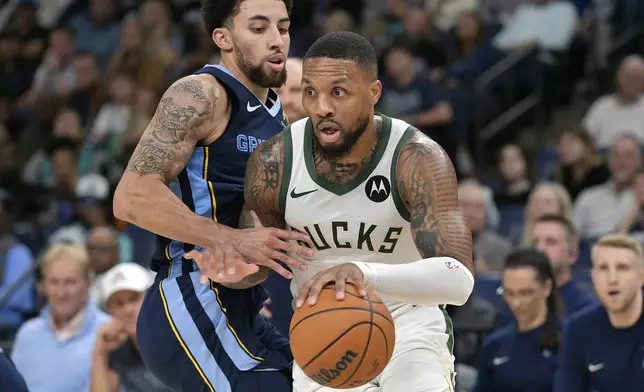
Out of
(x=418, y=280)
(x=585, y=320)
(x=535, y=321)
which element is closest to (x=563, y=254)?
(x=535, y=321)

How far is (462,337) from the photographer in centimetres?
805

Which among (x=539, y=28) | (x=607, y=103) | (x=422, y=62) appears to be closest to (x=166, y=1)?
(x=422, y=62)

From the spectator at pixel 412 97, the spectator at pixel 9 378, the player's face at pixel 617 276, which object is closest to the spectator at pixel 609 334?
the player's face at pixel 617 276

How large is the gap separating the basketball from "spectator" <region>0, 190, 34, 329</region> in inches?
235

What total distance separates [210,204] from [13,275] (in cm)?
594

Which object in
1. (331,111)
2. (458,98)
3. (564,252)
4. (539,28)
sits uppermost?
(539,28)

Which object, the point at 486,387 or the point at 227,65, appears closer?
the point at 227,65

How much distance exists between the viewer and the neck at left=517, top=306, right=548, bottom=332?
7332 millimetres

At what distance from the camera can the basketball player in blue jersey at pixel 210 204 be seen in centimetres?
431

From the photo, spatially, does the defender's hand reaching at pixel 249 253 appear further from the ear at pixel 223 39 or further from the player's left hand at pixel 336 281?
the ear at pixel 223 39

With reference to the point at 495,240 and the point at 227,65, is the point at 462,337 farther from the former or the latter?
the point at 227,65

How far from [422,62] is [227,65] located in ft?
25.4

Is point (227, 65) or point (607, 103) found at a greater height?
point (607, 103)

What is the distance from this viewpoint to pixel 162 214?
4.24m
